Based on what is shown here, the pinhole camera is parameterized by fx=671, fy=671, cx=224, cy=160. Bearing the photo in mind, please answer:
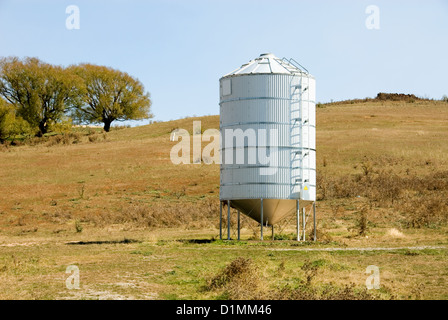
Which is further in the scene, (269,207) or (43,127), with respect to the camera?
(43,127)

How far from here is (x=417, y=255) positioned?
82.7 feet

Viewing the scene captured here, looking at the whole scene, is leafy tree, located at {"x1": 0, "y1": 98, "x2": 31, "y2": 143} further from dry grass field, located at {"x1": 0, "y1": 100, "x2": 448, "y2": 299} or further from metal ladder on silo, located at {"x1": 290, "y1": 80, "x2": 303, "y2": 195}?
metal ladder on silo, located at {"x1": 290, "y1": 80, "x2": 303, "y2": 195}

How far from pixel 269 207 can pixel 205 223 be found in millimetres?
8717

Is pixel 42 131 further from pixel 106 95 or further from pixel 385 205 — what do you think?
pixel 385 205

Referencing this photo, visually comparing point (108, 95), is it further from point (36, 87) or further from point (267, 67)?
point (267, 67)

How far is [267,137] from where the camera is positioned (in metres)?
29.5

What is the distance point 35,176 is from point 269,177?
31663mm

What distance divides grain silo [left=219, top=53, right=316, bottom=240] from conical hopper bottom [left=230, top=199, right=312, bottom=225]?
0.05 metres

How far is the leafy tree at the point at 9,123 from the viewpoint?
8212 cm

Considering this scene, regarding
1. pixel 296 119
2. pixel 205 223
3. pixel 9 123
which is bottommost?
pixel 205 223
